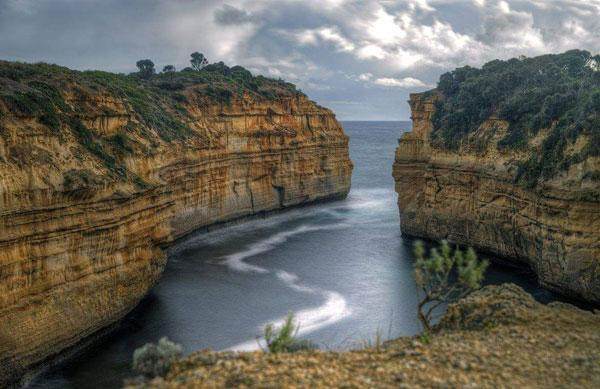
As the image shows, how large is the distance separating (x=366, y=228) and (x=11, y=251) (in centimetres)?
3520

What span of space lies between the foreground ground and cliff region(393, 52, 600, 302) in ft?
44.6

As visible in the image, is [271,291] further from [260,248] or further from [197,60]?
[197,60]

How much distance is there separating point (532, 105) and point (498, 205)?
790 cm

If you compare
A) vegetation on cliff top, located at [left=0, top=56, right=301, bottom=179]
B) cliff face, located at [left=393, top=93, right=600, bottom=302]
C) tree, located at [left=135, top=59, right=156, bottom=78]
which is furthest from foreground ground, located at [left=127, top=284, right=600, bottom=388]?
tree, located at [left=135, top=59, right=156, bottom=78]

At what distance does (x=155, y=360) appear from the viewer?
15.5 m

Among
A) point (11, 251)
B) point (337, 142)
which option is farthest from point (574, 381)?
point (337, 142)

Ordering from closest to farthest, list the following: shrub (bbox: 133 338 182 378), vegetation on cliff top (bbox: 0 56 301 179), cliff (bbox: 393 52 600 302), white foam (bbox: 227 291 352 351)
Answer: shrub (bbox: 133 338 182 378)
vegetation on cliff top (bbox: 0 56 301 179)
white foam (bbox: 227 291 352 351)
cliff (bbox: 393 52 600 302)

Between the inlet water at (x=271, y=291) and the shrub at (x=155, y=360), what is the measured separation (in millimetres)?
6868

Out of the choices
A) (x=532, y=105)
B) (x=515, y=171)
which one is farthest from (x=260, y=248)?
(x=532, y=105)

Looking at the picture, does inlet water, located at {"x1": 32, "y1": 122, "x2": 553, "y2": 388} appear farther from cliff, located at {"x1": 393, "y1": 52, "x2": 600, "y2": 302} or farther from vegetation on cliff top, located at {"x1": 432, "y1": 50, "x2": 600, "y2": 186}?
vegetation on cliff top, located at {"x1": 432, "y1": 50, "x2": 600, "y2": 186}

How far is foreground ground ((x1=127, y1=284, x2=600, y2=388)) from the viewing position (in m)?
12.8

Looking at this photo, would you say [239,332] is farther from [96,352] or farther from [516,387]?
[516,387]

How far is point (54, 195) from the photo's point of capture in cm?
2366

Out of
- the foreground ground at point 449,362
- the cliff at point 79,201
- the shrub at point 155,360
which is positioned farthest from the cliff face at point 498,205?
the shrub at point 155,360
